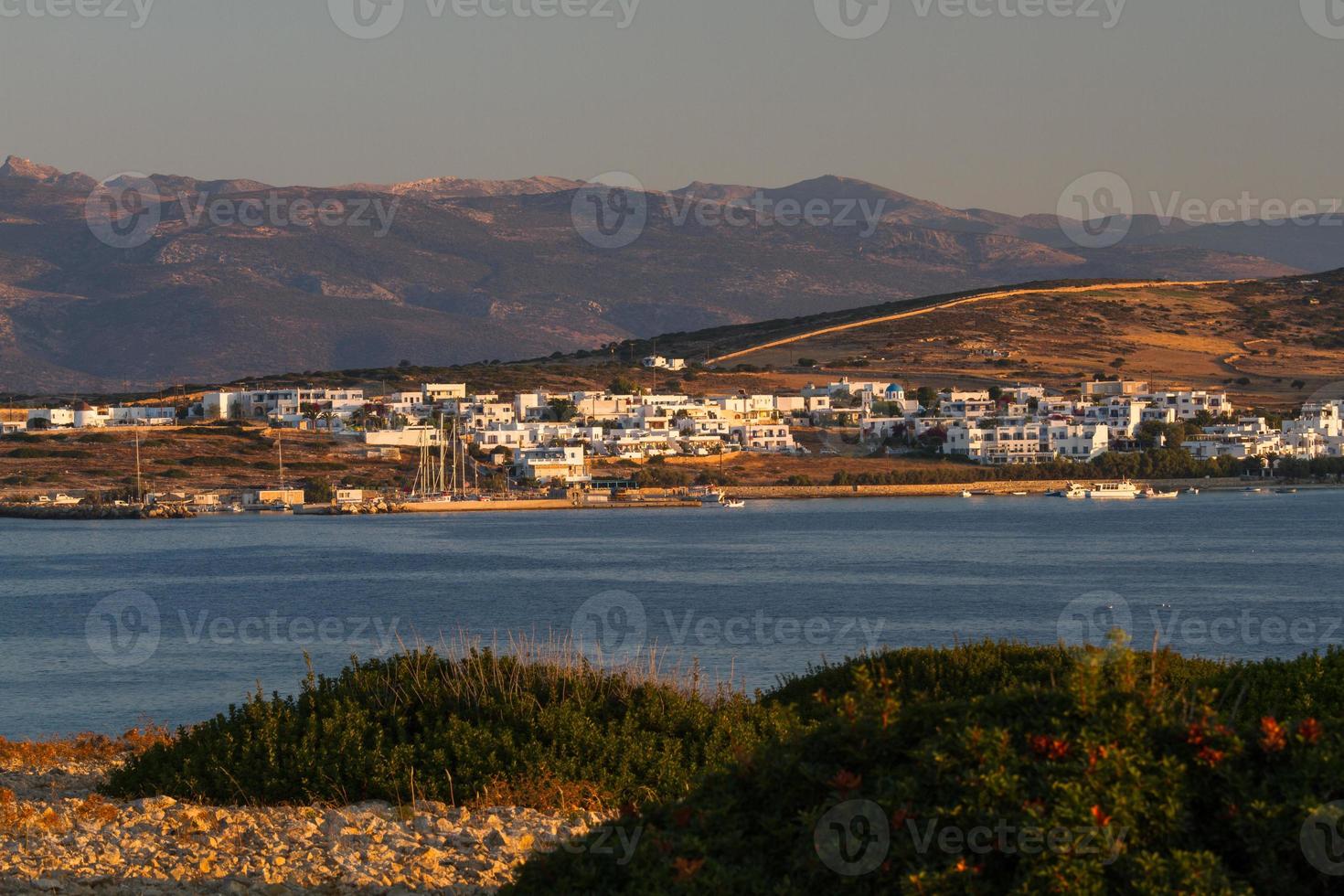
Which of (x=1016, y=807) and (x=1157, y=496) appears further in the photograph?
(x=1157, y=496)

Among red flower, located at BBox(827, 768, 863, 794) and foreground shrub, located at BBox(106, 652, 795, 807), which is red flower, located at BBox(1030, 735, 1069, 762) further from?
foreground shrub, located at BBox(106, 652, 795, 807)

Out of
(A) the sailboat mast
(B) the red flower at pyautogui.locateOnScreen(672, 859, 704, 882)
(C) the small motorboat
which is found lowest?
(C) the small motorboat

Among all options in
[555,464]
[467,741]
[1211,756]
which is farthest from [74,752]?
[555,464]

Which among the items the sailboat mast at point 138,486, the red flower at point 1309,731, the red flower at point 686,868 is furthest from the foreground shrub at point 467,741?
the sailboat mast at point 138,486

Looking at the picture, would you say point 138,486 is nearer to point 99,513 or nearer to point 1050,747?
point 99,513

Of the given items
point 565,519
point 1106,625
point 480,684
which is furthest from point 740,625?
point 565,519

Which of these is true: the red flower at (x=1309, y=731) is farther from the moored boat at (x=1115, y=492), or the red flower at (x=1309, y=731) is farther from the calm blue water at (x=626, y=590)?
the moored boat at (x=1115, y=492)

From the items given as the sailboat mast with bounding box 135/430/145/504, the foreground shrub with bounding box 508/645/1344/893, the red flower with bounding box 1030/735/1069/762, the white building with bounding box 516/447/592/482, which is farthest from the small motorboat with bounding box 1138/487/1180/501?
the red flower with bounding box 1030/735/1069/762
